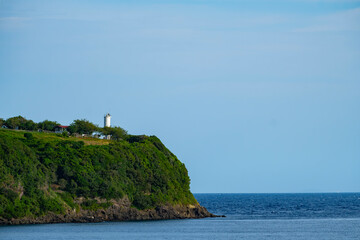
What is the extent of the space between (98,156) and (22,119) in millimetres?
43530

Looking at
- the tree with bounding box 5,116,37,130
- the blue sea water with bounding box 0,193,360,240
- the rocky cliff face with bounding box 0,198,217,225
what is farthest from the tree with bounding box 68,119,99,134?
the blue sea water with bounding box 0,193,360,240

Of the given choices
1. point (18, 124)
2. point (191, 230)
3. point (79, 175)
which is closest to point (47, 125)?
point (18, 124)

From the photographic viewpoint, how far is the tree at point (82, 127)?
482 feet

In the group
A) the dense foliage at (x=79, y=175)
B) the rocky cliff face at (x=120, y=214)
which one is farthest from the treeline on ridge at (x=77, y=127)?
the rocky cliff face at (x=120, y=214)

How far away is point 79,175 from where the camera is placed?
343 feet

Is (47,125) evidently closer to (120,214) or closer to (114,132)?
(114,132)

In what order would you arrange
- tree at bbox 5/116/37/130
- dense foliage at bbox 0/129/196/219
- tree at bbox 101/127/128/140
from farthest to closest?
tree at bbox 101/127/128/140, tree at bbox 5/116/37/130, dense foliage at bbox 0/129/196/219

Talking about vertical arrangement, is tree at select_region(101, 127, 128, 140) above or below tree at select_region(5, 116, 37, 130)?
Answer: below

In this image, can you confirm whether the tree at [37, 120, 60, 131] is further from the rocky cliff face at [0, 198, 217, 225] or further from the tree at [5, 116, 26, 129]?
the rocky cliff face at [0, 198, 217, 225]

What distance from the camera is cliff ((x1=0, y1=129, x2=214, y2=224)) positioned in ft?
308

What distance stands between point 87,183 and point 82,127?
147 ft

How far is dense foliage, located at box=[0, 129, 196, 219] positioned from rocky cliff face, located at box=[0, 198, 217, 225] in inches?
38.7

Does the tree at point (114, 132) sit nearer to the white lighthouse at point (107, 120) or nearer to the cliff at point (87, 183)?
the white lighthouse at point (107, 120)

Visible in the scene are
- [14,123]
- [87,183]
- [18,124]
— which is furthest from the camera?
[18,124]
